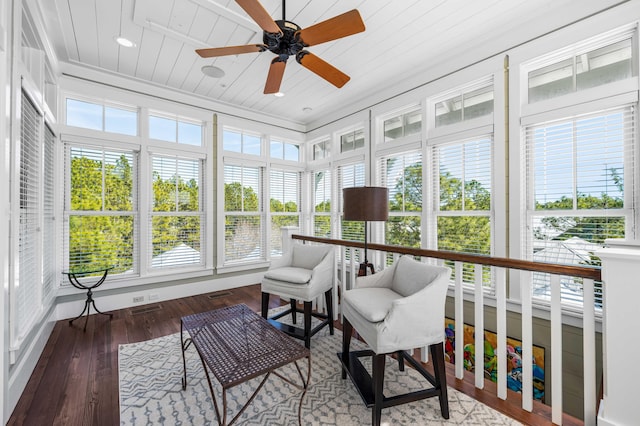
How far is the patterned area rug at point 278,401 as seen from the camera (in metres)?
1.70

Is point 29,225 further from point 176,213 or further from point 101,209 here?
point 176,213

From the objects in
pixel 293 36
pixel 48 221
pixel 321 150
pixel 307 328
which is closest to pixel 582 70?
pixel 293 36

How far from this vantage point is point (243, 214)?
4.82 meters

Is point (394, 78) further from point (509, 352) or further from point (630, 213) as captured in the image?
point (509, 352)

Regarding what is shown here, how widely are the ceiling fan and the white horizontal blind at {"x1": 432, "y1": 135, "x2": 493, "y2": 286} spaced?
1.71m

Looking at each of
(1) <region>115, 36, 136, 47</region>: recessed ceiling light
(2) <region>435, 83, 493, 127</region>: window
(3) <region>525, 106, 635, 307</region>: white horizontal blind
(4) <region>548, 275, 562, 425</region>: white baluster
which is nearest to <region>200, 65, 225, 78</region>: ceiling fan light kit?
(1) <region>115, 36, 136, 47</region>: recessed ceiling light

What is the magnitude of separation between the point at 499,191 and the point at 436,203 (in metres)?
0.74

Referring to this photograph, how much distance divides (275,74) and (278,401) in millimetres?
2587

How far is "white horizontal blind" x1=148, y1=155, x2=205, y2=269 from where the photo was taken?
4012 millimetres

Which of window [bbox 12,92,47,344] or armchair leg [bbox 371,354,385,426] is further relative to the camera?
window [bbox 12,92,47,344]

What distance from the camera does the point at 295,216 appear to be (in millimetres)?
5609

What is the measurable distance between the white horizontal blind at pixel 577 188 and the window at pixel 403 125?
4.36ft

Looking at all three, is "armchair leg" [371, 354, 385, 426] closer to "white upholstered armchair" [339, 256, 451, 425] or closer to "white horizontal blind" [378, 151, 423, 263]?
"white upholstered armchair" [339, 256, 451, 425]

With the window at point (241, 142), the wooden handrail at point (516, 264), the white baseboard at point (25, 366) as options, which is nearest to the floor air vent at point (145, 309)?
the white baseboard at point (25, 366)
